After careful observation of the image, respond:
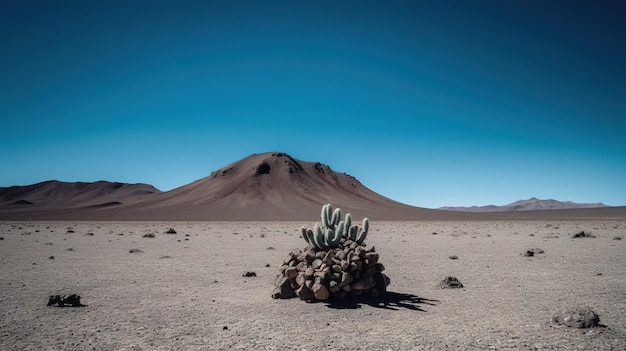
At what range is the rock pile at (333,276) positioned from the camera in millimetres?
7215

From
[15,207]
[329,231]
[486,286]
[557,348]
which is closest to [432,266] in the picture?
[486,286]

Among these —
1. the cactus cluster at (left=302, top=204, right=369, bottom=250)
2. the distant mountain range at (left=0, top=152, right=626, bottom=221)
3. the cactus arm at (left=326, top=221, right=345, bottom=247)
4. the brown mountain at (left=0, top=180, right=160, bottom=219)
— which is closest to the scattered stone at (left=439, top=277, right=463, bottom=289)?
the cactus cluster at (left=302, top=204, right=369, bottom=250)

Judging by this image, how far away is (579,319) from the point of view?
18.2 feet

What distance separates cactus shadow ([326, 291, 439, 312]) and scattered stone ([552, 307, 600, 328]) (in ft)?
6.62

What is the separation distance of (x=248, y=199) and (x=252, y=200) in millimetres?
1567

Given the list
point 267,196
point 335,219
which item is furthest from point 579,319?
point 267,196

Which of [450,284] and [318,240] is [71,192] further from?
[450,284]

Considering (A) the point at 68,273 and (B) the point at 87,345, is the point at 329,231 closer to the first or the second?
(B) the point at 87,345

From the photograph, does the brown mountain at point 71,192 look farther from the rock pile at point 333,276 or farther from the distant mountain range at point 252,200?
the rock pile at point 333,276

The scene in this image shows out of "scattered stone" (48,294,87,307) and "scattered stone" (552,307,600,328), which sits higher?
"scattered stone" (552,307,600,328)

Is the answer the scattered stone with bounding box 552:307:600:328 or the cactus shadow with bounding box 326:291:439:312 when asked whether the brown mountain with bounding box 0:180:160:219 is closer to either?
the cactus shadow with bounding box 326:291:439:312

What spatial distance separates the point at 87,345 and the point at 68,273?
21.6 feet

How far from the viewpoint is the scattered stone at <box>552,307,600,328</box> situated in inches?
216

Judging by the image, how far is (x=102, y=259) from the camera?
44.6 feet
